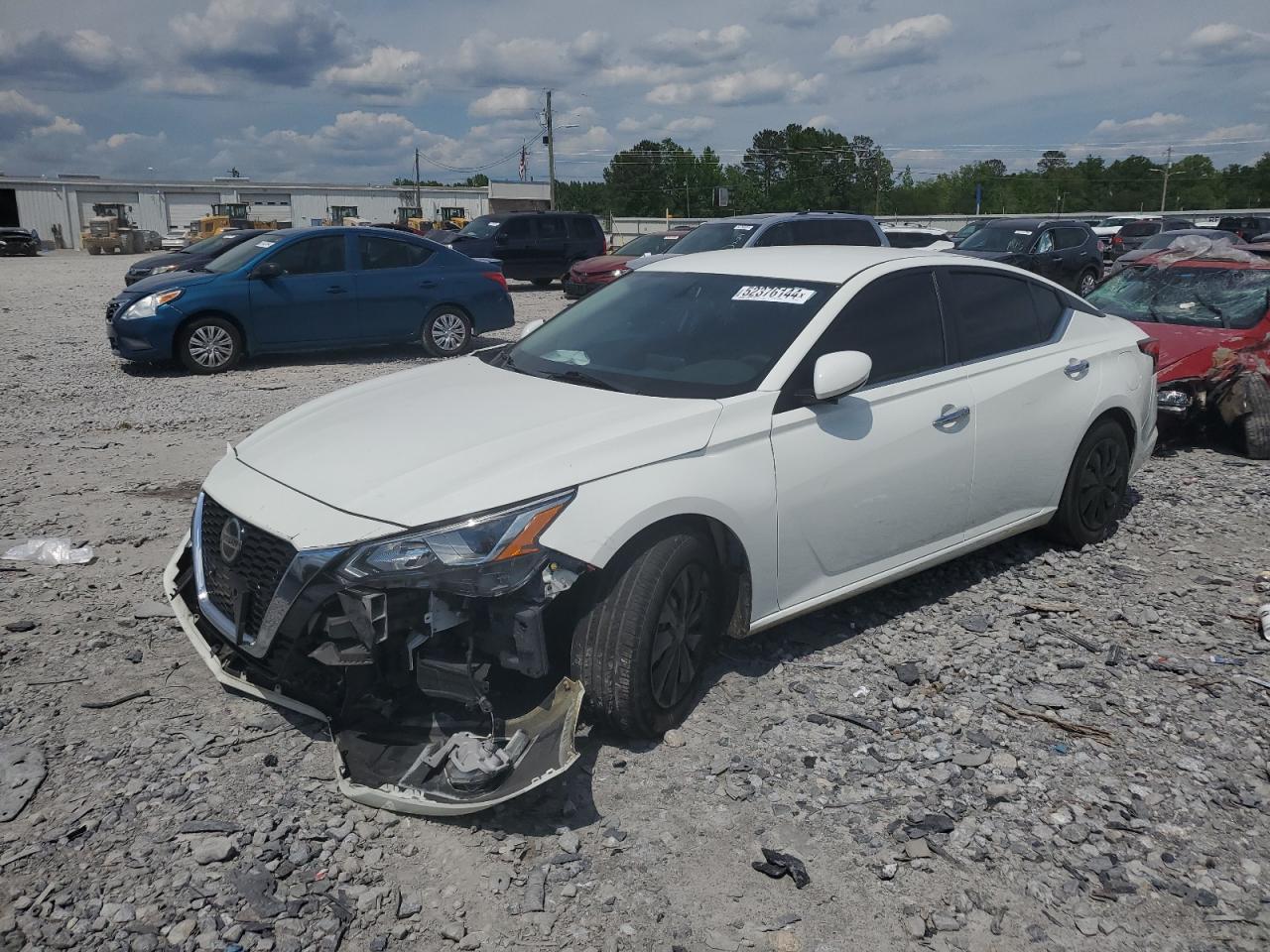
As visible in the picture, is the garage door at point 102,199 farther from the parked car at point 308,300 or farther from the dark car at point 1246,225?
the dark car at point 1246,225

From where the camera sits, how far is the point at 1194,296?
913 centimetres

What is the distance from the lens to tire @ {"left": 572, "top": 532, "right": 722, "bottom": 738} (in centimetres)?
341

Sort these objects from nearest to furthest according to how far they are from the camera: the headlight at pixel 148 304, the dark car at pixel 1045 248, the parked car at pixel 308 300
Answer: the headlight at pixel 148 304
the parked car at pixel 308 300
the dark car at pixel 1045 248

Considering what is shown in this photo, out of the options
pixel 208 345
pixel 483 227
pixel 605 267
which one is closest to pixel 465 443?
pixel 208 345

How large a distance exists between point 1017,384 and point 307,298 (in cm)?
931

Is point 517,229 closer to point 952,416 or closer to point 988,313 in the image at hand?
point 988,313

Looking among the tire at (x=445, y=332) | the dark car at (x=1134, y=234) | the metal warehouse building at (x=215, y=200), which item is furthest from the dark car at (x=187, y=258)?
the metal warehouse building at (x=215, y=200)

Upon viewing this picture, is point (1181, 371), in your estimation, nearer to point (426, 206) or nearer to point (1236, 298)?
point (1236, 298)

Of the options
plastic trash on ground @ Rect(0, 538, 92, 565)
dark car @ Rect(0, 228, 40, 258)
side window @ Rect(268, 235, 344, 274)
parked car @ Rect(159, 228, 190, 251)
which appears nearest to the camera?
plastic trash on ground @ Rect(0, 538, 92, 565)

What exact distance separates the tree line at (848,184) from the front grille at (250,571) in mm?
95546

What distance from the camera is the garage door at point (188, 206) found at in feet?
241

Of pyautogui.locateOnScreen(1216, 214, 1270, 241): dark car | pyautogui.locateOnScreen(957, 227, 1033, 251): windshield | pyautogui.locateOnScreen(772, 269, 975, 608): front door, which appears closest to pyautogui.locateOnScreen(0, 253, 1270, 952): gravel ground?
pyautogui.locateOnScreen(772, 269, 975, 608): front door

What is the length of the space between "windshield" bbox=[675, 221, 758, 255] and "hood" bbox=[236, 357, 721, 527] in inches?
431

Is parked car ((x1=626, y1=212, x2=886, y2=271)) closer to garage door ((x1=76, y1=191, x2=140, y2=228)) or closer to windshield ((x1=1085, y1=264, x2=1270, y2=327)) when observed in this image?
windshield ((x1=1085, y1=264, x2=1270, y2=327))
